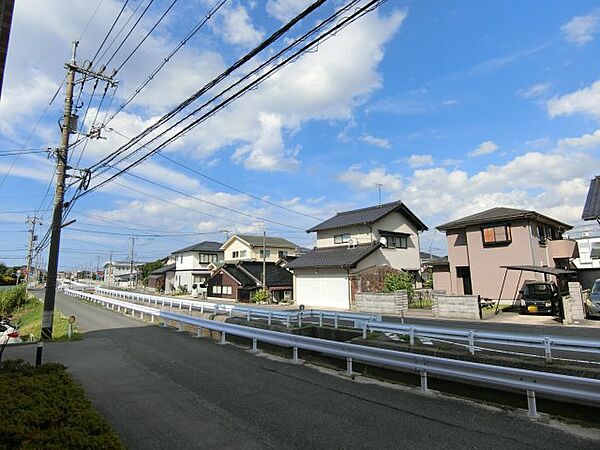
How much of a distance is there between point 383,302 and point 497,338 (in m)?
16.9

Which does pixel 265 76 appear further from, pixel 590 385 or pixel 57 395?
pixel 590 385

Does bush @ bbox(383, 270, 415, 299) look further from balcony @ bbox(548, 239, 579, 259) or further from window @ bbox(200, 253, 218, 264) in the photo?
A: window @ bbox(200, 253, 218, 264)

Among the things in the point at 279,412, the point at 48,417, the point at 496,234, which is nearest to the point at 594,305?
the point at 496,234

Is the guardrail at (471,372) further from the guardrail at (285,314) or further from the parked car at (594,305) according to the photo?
the parked car at (594,305)

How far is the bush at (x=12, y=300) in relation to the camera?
32.2m

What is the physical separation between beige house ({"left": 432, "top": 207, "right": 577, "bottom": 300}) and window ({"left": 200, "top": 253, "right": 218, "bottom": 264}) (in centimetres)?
3833

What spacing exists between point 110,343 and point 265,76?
1147 cm

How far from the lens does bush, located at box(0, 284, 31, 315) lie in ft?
105

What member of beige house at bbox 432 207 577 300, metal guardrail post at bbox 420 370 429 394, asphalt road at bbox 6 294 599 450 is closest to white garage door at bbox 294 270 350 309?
beige house at bbox 432 207 577 300

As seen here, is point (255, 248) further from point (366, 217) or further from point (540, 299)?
point (540, 299)

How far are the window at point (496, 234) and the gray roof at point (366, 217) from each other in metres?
9.00

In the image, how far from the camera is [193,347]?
39.9 ft

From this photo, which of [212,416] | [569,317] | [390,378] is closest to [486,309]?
[569,317]

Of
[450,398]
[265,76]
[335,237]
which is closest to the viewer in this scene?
[450,398]
